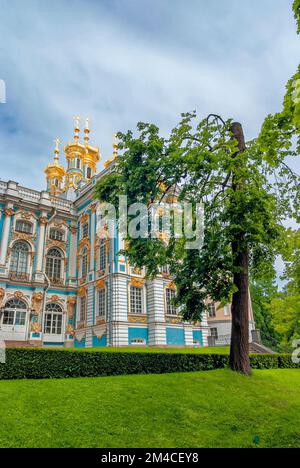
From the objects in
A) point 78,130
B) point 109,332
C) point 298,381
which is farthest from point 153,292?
point 78,130

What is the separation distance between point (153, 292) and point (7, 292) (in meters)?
11.3

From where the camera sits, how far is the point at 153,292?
26.1m

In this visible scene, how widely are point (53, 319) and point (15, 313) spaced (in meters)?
3.29

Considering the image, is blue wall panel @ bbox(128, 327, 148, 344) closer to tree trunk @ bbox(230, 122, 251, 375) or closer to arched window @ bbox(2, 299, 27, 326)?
arched window @ bbox(2, 299, 27, 326)

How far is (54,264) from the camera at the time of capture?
30.4 metres

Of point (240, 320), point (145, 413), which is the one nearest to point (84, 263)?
point (240, 320)

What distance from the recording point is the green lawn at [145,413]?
20.4 feet

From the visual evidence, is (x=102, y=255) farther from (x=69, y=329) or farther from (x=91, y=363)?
(x=91, y=363)

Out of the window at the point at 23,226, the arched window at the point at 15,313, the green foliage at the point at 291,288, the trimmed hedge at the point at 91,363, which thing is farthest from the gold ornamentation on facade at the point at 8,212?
the green foliage at the point at 291,288

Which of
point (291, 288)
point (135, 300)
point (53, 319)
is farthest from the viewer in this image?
point (53, 319)

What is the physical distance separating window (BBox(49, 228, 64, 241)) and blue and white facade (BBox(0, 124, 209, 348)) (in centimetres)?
9

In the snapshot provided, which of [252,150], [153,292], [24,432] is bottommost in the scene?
[24,432]

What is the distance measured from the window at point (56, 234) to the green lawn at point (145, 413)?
72.1 feet

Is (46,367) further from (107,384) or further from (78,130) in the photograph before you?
(78,130)
